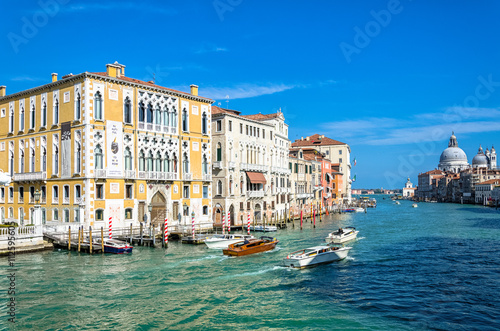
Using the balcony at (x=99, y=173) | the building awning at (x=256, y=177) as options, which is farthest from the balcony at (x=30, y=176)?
the building awning at (x=256, y=177)

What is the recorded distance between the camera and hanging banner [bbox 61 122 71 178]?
31484 mm

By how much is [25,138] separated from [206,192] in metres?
14.4

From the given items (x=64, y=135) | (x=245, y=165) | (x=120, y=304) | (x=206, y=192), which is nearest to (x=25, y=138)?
(x=64, y=135)

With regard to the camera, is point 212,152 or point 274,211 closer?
point 212,152

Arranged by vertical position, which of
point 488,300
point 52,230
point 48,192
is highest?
point 48,192

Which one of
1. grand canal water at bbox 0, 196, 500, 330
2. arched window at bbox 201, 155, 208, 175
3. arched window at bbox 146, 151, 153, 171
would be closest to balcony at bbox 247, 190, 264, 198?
arched window at bbox 201, 155, 208, 175

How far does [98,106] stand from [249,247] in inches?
550

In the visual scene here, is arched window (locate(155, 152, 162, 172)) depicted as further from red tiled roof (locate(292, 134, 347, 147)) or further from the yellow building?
red tiled roof (locate(292, 134, 347, 147))

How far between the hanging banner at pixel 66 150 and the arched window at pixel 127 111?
12.2 feet

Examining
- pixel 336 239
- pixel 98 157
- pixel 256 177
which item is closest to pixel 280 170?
pixel 256 177

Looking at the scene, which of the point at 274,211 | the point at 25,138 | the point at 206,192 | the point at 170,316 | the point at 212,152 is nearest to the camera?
the point at 170,316

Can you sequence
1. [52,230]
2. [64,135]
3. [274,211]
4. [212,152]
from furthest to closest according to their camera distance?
[274,211] < [212,152] < [64,135] < [52,230]

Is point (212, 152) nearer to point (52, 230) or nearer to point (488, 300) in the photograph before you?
point (52, 230)

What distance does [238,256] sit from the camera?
25.8m
